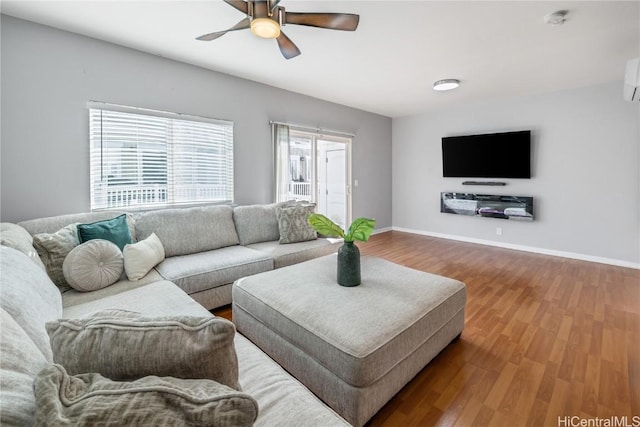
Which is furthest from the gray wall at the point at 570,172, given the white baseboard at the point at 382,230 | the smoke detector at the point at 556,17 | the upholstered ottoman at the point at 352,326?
the upholstered ottoman at the point at 352,326

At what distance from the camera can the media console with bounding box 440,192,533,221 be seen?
15.3 feet

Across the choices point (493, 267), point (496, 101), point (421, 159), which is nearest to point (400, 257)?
point (493, 267)

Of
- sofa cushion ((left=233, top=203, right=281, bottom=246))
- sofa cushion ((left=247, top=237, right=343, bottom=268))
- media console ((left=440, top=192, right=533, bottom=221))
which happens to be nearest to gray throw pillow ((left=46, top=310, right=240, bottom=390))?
sofa cushion ((left=247, top=237, right=343, bottom=268))

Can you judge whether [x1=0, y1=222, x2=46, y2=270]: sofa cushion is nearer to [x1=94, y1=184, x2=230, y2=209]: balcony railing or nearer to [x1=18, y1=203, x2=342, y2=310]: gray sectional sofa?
[x1=18, y1=203, x2=342, y2=310]: gray sectional sofa

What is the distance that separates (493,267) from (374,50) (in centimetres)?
315

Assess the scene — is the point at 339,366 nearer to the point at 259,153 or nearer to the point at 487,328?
the point at 487,328

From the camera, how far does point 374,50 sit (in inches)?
119

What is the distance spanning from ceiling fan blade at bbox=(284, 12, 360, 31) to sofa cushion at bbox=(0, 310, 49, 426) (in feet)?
6.92

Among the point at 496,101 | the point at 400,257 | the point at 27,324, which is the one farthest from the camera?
the point at 496,101

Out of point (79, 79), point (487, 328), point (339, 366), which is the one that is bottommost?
point (487, 328)

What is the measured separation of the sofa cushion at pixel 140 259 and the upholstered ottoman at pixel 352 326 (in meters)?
0.77

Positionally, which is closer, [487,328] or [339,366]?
[339,366]

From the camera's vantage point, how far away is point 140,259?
224cm

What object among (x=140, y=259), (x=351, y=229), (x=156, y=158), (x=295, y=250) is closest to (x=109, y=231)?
(x=140, y=259)
